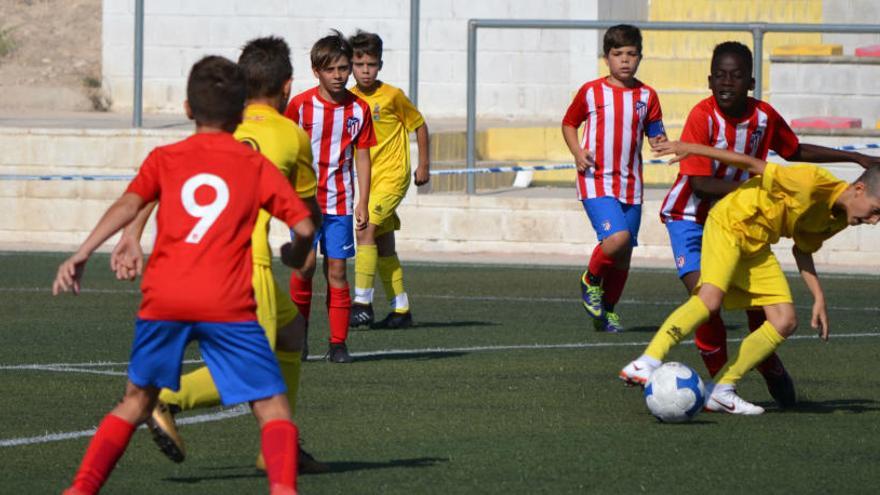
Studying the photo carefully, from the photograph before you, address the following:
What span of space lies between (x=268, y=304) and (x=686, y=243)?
141 inches

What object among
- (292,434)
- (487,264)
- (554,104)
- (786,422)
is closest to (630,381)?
(786,422)

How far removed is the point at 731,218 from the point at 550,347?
2753 millimetres

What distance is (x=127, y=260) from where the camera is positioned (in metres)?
5.85

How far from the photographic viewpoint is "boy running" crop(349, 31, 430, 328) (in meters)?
11.5

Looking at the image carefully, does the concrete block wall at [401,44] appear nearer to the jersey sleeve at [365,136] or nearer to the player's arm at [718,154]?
the jersey sleeve at [365,136]

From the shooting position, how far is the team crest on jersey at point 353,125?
34.0 ft

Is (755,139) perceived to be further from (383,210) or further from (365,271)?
(383,210)

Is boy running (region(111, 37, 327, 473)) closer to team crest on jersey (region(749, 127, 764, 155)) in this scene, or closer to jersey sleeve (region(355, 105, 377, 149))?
team crest on jersey (region(749, 127, 764, 155))

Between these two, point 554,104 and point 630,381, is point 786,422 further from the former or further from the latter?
point 554,104

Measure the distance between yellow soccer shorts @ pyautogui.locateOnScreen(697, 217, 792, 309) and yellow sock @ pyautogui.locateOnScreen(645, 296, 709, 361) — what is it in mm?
144

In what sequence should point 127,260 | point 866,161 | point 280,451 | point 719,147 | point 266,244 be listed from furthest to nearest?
point 719,147, point 866,161, point 266,244, point 127,260, point 280,451

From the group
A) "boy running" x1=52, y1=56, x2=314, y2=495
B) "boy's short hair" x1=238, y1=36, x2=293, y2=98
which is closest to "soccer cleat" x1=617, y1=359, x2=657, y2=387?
"boy's short hair" x1=238, y1=36, x2=293, y2=98

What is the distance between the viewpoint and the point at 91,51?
31016mm

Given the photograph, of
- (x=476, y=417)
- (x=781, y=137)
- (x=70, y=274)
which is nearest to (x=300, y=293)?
(x=476, y=417)
